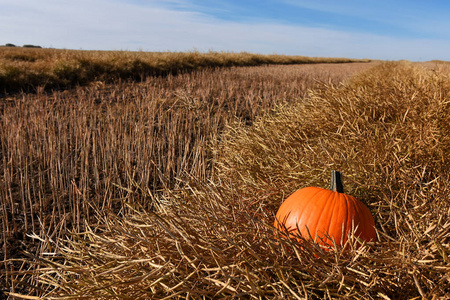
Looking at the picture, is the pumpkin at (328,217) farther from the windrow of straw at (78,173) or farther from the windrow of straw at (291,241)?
the windrow of straw at (78,173)

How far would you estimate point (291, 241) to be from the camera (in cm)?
130

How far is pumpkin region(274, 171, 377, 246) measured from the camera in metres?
1.47

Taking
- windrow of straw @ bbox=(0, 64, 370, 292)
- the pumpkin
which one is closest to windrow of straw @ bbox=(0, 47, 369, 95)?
windrow of straw @ bbox=(0, 64, 370, 292)

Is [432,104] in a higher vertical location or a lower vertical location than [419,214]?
higher

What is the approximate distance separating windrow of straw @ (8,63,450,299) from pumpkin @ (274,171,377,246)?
9cm

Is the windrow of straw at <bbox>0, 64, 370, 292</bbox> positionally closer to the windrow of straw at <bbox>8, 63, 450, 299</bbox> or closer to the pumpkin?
the windrow of straw at <bbox>8, 63, 450, 299</bbox>

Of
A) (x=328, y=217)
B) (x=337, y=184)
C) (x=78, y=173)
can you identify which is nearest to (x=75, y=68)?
(x=78, y=173)

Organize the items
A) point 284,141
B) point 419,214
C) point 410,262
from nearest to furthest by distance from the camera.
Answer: point 410,262
point 419,214
point 284,141

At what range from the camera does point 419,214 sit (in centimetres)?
153

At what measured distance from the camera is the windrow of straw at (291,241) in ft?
3.83

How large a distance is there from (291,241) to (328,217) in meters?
0.29

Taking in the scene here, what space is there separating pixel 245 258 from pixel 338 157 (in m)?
1.21

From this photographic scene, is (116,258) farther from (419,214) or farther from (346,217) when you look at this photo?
(419,214)

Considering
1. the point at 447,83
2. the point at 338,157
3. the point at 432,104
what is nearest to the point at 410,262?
the point at 338,157
